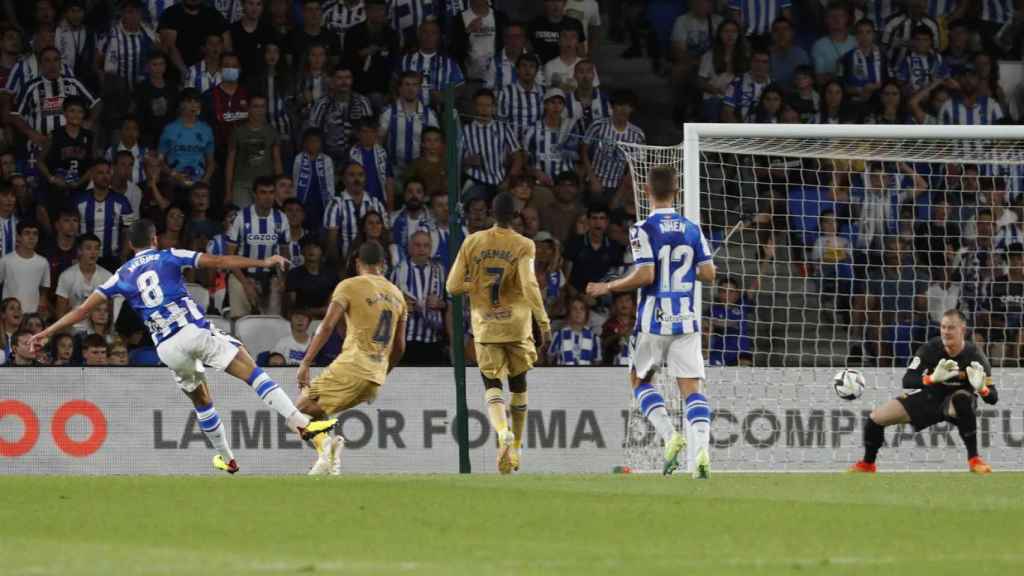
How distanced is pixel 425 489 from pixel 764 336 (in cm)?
735

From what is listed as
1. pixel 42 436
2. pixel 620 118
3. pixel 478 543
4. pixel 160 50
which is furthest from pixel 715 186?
pixel 478 543

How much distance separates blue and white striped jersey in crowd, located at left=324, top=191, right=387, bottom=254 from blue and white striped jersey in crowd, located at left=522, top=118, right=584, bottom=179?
2.17m

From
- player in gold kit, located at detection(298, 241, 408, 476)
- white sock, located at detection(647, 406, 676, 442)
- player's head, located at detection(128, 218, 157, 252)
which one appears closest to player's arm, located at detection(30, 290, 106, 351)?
player's head, located at detection(128, 218, 157, 252)

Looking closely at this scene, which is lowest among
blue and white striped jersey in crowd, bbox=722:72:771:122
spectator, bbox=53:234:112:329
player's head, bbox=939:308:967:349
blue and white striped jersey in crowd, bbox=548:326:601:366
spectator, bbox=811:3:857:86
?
blue and white striped jersey in crowd, bbox=548:326:601:366

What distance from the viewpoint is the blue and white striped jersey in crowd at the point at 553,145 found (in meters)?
20.2

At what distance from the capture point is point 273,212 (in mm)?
18422

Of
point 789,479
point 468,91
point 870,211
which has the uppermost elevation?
point 468,91

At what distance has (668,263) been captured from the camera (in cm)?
1214

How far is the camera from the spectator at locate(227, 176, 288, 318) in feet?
59.5

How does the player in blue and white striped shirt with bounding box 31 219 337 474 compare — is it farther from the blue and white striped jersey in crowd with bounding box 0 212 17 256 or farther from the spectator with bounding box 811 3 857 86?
the spectator with bounding box 811 3 857 86

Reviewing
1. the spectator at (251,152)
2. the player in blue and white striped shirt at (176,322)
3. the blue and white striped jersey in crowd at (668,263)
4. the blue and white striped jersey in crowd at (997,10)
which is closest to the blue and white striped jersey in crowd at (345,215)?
the spectator at (251,152)

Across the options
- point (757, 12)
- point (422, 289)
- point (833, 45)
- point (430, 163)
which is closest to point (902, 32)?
point (833, 45)

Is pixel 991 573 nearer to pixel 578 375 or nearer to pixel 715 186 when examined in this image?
pixel 578 375

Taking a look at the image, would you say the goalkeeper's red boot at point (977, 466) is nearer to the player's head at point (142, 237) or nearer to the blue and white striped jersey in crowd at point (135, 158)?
the player's head at point (142, 237)
